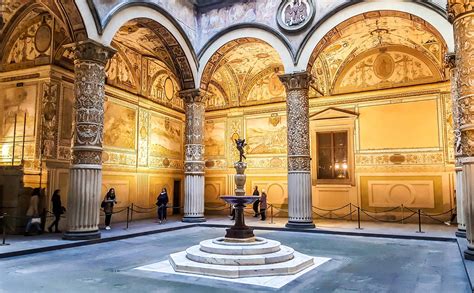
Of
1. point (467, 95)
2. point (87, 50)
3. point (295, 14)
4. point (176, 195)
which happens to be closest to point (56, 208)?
point (87, 50)

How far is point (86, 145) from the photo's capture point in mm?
9898

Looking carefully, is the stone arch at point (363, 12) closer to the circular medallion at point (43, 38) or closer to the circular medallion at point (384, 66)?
the circular medallion at point (384, 66)

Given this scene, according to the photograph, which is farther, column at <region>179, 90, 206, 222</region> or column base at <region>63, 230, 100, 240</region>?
column at <region>179, 90, 206, 222</region>

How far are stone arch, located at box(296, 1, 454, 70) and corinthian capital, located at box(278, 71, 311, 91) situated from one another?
25cm

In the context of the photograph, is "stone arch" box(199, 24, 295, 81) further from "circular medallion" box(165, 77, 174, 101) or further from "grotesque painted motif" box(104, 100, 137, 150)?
"circular medallion" box(165, 77, 174, 101)

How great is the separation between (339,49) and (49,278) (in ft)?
44.6

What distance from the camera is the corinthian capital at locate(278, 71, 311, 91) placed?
42.3 feet

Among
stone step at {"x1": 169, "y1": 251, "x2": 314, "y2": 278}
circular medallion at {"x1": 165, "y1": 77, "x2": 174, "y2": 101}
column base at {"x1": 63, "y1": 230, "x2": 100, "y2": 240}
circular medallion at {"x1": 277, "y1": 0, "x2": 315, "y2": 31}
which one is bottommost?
stone step at {"x1": 169, "y1": 251, "x2": 314, "y2": 278}

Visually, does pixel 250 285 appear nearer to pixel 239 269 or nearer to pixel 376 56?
pixel 239 269

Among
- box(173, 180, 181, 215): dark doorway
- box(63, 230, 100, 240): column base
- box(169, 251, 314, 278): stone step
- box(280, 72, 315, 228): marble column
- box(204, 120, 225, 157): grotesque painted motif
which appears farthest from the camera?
box(204, 120, 225, 157): grotesque painted motif

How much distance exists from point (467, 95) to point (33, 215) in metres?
10.9

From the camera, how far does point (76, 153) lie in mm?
9836

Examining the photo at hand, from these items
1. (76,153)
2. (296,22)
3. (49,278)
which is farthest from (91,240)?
(296,22)

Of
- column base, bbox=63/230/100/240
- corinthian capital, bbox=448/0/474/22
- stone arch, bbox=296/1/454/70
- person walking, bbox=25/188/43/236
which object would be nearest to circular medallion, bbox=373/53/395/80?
stone arch, bbox=296/1/454/70
